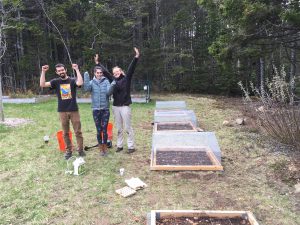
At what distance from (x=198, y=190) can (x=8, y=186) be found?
259 cm

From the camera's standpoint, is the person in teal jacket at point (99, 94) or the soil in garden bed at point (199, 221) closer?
the soil in garden bed at point (199, 221)

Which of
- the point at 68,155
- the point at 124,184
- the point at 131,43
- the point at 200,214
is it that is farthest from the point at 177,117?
the point at 131,43

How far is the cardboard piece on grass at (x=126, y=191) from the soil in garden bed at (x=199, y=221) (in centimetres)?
81

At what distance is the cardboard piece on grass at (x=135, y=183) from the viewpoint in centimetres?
408

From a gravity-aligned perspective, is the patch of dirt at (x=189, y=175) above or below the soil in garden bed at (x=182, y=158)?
below

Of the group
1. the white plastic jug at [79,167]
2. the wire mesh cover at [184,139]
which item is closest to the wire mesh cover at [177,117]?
the wire mesh cover at [184,139]

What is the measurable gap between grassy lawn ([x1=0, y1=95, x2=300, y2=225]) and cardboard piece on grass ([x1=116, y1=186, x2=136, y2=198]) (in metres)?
0.08

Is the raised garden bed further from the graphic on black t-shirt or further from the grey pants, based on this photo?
the graphic on black t-shirt

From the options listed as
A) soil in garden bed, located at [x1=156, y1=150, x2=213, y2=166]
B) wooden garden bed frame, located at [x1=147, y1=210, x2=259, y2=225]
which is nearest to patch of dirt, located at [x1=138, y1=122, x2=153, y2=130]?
soil in garden bed, located at [x1=156, y1=150, x2=213, y2=166]

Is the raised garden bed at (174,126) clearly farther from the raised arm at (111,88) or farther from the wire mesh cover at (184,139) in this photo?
the raised arm at (111,88)

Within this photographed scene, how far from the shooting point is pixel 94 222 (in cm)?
327

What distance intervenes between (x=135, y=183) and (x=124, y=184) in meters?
0.18

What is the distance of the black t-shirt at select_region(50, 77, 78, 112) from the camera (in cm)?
507

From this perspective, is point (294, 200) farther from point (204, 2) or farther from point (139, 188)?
point (204, 2)
